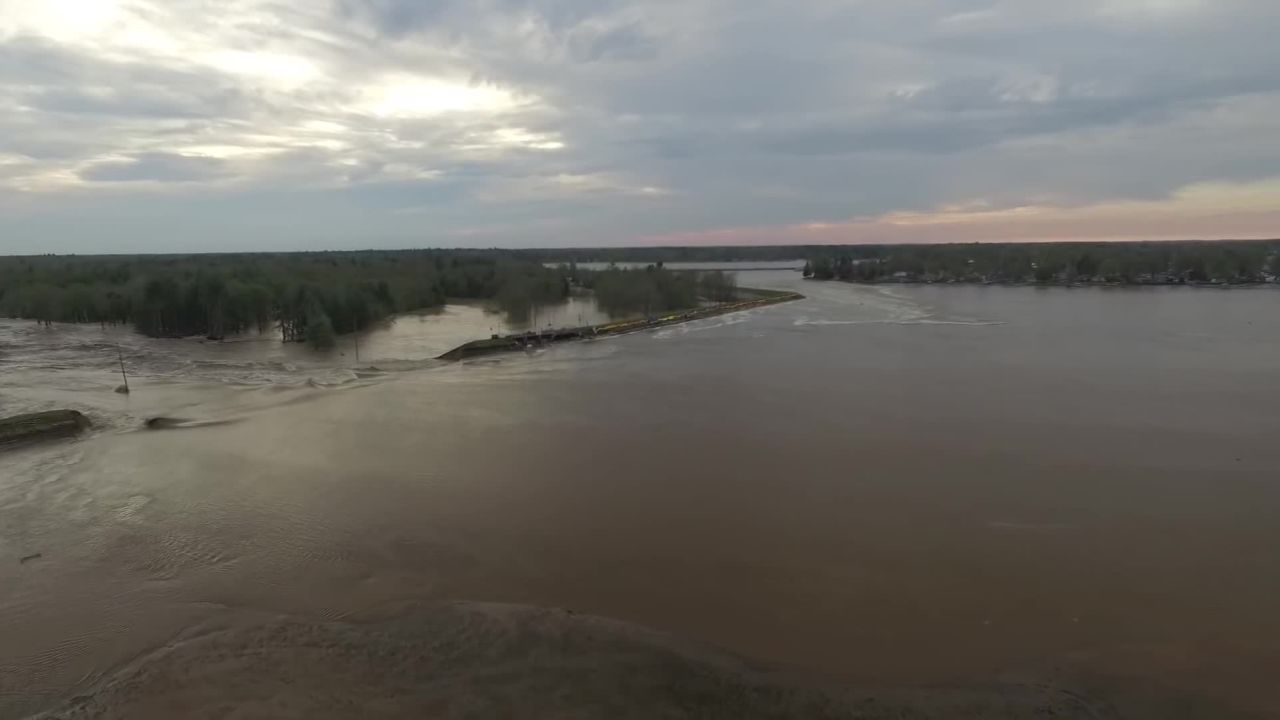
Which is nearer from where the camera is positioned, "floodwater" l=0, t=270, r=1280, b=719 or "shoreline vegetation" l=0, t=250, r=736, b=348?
"floodwater" l=0, t=270, r=1280, b=719

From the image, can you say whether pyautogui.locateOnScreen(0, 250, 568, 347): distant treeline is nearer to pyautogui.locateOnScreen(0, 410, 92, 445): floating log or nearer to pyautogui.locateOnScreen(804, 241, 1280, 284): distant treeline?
pyautogui.locateOnScreen(0, 410, 92, 445): floating log

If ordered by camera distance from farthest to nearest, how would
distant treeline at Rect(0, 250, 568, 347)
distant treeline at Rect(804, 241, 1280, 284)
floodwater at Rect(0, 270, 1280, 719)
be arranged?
1. distant treeline at Rect(804, 241, 1280, 284)
2. distant treeline at Rect(0, 250, 568, 347)
3. floodwater at Rect(0, 270, 1280, 719)

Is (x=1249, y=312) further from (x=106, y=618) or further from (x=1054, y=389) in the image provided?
(x=106, y=618)

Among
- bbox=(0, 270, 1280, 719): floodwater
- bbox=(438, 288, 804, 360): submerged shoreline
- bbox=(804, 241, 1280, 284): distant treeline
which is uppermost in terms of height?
bbox=(804, 241, 1280, 284): distant treeline

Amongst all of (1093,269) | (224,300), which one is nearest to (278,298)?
(224,300)

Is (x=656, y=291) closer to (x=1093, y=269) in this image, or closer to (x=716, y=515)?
(x=716, y=515)

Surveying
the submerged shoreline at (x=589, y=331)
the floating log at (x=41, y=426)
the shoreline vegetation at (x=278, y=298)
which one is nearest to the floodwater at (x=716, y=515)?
the floating log at (x=41, y=426)

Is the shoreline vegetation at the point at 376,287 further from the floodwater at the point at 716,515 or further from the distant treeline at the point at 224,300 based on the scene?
the floodwater at the point at 716,515

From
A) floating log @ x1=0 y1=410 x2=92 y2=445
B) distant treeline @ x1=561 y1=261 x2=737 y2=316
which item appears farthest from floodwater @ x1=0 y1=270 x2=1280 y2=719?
distant treeline @ x1=561 y1=261 x2=737 y2=316
